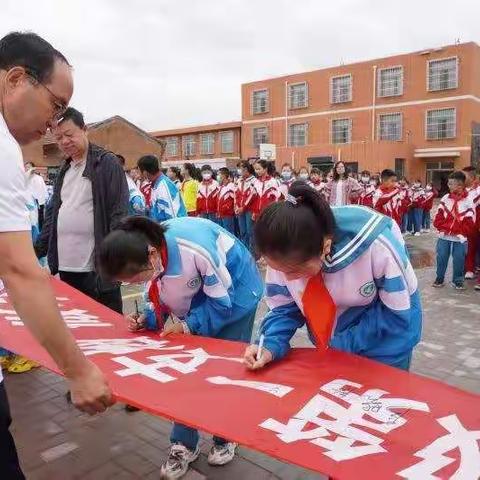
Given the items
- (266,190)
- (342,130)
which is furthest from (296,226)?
(342,130)

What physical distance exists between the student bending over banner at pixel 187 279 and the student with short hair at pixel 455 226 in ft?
15.7

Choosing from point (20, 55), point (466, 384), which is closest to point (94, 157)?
point (20, 55)

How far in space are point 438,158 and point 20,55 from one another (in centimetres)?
2931

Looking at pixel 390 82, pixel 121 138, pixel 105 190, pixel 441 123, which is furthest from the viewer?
pixel 121 138

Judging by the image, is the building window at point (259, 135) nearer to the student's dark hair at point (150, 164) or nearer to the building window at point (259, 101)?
the building window at point (259, 101)

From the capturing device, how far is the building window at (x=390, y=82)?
28875 millimetres

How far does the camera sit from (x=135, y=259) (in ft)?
6.72

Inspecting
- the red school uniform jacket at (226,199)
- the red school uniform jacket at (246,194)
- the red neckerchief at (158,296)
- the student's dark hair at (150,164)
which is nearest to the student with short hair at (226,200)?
the red school uniform jacket at (226,199)

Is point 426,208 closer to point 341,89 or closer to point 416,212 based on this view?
point 416,212

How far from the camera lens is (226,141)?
1441 inches

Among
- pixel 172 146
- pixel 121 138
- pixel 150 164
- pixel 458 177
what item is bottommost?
pixel 458 177

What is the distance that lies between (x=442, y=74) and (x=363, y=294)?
29.3 meters

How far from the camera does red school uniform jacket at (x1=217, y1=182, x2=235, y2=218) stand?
10547 millimetres

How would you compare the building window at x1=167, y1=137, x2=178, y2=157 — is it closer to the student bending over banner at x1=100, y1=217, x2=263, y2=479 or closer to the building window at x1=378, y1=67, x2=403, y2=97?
the building window at x1=378, y1=67, x2=403, y2=97
